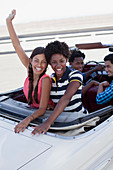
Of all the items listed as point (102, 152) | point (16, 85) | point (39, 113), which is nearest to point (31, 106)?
point (39, 113)

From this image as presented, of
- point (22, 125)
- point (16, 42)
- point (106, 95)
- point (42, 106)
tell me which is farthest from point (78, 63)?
point (22, 125)

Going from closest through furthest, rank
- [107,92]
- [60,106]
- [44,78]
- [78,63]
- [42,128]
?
[42,128] < [60,106] < [44,78] < [107,92] < [78,63]

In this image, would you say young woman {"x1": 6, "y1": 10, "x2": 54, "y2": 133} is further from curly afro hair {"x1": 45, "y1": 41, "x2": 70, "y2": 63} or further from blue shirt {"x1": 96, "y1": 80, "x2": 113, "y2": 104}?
blue shirt {"x1": 96, "y1": 80, "x2": 113, "y2": 104}

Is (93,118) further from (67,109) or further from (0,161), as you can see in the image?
(0,161)

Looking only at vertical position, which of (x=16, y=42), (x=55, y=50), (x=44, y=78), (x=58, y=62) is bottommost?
(x=44, y=78)

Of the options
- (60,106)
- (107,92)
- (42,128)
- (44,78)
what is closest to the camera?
(42,128)

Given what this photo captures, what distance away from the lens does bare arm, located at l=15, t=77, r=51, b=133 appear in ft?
Result: 7.27

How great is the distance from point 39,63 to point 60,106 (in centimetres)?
51

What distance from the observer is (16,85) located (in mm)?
7496

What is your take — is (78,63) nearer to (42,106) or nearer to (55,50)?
(55,50)

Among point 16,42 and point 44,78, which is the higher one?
point 16,42

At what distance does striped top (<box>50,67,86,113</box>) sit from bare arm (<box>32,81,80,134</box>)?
78 millimetres

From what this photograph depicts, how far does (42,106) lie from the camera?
2.42 m

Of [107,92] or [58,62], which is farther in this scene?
[107,92]
